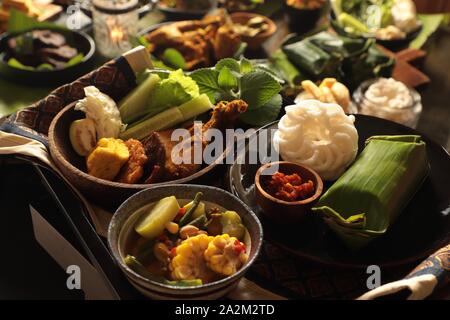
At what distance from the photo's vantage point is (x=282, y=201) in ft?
3.96

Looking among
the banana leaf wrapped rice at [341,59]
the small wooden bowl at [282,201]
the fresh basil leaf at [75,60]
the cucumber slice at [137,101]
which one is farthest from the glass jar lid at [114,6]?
the small wooden bowl at [282,201]

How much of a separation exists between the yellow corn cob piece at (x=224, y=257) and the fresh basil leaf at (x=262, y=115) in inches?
21.7

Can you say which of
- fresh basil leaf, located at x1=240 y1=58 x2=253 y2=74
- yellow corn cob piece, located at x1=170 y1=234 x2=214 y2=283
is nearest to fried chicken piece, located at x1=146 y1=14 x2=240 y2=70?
fresh basil leaf, located at x1=240 y1=58 x2=253 y2=74

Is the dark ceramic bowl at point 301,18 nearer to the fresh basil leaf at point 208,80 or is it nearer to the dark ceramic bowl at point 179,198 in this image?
the fresh basil leaf at point 208,80

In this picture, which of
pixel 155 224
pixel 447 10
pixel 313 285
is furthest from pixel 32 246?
pixel 447 10

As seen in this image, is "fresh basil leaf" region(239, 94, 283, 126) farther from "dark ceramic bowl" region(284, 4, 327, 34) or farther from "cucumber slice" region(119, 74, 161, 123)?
"dark ceramic bowl" region(284, 4, 327, 34)

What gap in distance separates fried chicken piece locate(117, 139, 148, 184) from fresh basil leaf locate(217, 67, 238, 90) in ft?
1.14

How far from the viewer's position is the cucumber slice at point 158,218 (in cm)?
113

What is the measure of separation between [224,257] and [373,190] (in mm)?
402

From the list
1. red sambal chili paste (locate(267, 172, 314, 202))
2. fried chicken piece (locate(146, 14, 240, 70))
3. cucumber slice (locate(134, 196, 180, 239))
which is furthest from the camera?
fried chicken piece (locate(146, 14, 240, 70))

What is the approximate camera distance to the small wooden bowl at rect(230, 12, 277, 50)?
8.20 ft

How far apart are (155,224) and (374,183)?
1.68ft

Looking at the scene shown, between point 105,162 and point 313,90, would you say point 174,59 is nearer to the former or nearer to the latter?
point 313,90
